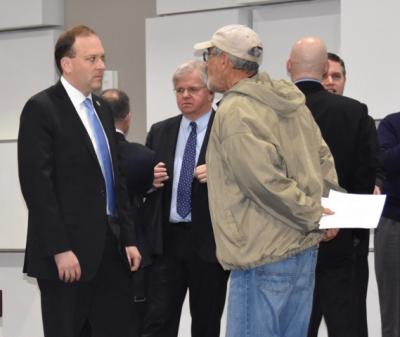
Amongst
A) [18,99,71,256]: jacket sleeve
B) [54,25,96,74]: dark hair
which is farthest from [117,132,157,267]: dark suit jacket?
[18,99,71,256]: jacket sleeve

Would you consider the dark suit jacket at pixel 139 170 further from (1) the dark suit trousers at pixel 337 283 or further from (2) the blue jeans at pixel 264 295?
(2) the blue jeans at pixel 264 295

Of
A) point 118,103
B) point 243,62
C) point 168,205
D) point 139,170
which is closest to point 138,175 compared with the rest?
point 139,170

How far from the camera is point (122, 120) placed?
419 centimetres

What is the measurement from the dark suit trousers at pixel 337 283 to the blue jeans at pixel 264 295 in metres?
0.82

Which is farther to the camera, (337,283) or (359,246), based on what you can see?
(359,246)

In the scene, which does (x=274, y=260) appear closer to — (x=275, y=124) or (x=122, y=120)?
(x=275, y=124)

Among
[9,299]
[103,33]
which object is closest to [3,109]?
[103,33]

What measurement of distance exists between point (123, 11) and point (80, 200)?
123 inches

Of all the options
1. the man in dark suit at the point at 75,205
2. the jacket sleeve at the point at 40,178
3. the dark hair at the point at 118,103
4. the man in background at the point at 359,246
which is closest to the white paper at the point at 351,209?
the man in background at the point at 359,246

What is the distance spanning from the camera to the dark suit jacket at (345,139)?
3.50 m

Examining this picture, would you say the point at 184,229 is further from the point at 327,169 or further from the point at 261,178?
the point at 261,178

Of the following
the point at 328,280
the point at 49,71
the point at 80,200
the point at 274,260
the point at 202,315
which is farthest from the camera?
the point at 49,71

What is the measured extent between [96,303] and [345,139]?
4.02 feet

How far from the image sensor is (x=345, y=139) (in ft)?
11.5
